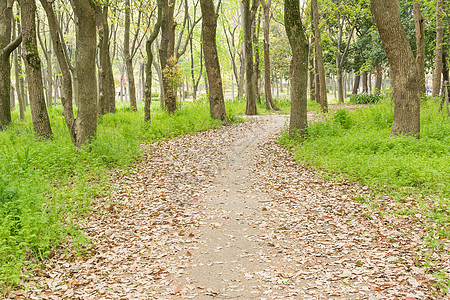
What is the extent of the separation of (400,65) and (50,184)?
9.61 meters

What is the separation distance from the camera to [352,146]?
9617mm

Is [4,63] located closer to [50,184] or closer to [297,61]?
[50,184]

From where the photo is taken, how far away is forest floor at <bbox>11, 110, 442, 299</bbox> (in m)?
4.24

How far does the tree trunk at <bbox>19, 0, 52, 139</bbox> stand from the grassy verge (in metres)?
8.38

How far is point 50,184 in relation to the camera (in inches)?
301

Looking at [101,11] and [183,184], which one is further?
[101,11]

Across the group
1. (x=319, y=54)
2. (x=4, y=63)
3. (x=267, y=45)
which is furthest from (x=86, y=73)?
(x=267, y=45)

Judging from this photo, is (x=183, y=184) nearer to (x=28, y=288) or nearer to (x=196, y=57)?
(x=28, y=288)

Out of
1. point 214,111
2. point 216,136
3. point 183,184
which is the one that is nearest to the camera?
point 183,184

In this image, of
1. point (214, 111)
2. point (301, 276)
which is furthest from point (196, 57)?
point (301, 276)

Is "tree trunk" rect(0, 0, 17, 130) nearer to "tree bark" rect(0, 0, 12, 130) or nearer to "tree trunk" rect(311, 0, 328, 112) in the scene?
"tree bark" rect(0, 0, 12, 130)

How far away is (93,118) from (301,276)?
26.2ft

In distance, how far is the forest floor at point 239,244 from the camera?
424cm

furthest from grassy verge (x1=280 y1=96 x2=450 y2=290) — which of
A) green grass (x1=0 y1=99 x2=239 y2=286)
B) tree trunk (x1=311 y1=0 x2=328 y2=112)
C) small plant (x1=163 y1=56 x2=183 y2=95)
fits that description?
small plant (x1=163 y1=56 x2=183 y2=95)
